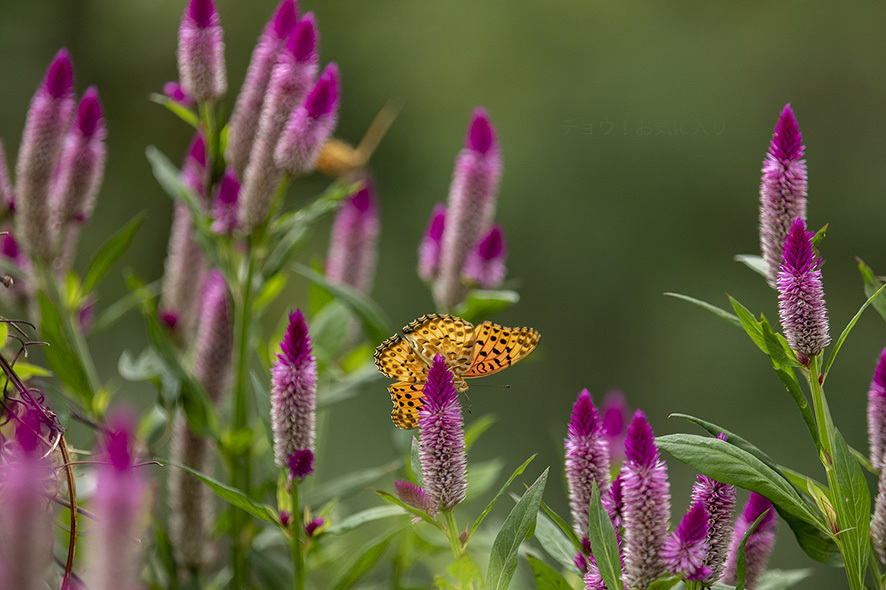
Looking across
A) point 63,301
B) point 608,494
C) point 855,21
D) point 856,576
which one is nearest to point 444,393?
point 608,494

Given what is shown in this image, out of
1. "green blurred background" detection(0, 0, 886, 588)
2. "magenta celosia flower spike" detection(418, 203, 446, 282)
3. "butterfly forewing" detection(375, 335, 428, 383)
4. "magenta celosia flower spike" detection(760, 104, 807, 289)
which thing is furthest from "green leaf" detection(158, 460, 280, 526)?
"green blurred background" detection(0, 0, 886, 588)

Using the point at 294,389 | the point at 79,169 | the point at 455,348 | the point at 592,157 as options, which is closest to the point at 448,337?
the point at 455,348

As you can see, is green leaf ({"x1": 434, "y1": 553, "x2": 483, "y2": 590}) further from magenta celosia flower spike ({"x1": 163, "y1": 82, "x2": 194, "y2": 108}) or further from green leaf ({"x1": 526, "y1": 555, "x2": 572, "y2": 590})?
magenta celosia flower spike ({"x1": 163, "y1": 82, "x2": 194, "y2": 108})

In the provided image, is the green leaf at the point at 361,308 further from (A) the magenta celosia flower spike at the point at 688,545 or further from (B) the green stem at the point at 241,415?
(A) the magenta celosia flower spike at the point at 688,545

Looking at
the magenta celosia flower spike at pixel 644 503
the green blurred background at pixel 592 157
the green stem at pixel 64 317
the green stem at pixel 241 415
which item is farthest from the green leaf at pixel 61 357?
the green blurred background at pixel 592 157

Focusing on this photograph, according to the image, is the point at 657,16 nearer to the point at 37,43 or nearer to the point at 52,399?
the point at 37,43
